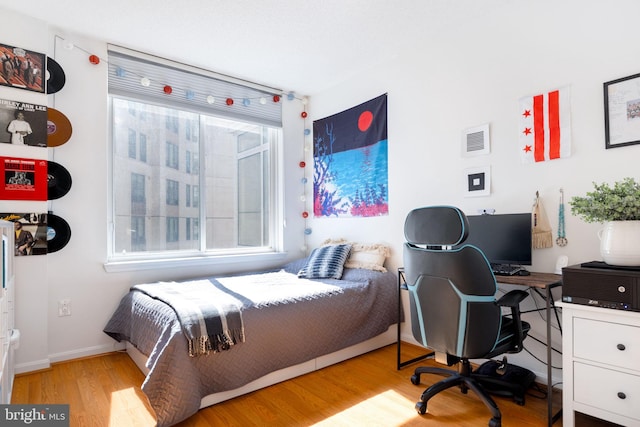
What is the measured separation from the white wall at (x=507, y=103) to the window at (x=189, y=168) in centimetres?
128

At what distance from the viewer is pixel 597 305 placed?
1.64 meters

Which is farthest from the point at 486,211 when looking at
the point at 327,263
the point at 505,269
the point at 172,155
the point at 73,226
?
the point at 73,226

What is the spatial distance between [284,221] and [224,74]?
169 cm

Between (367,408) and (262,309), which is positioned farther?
(262,309)

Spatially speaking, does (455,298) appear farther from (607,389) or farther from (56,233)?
(56,233)

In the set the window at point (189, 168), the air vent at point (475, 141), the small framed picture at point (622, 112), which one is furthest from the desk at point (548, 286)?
the window at point (189, 168)

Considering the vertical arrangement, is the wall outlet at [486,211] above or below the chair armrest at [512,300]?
above

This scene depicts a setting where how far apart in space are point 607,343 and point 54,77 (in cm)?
392

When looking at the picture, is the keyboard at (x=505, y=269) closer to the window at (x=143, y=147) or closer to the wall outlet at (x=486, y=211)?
the wall outlet at (x=486, y=211)

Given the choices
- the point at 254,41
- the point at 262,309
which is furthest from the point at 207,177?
the point at 262,309

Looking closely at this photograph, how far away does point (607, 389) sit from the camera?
1611 mm

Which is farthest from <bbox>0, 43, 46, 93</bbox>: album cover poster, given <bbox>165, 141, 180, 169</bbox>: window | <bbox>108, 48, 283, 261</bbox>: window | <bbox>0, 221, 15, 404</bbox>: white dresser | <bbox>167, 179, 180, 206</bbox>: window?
<bbox>0, 221, 15, 404</bbox>: white dresser

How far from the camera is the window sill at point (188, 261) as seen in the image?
2992 millimetres

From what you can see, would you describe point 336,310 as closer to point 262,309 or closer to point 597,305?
point 262,309
